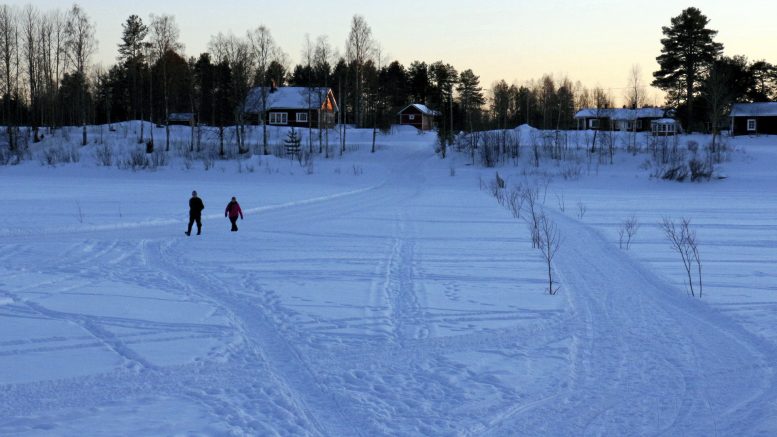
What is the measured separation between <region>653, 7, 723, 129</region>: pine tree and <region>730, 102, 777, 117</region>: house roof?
4.75 metres

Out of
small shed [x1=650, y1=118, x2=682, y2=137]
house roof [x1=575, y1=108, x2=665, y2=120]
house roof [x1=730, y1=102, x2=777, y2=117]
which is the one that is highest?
house roof [x1=575, y1=108, x2=665, y2=120]

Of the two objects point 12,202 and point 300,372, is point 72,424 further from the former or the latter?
point 12,202

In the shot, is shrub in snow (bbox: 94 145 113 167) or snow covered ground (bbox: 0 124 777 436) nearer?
snow covered ground (bbox: 0 124 777 436)

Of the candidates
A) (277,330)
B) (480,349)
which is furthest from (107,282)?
(480,349)

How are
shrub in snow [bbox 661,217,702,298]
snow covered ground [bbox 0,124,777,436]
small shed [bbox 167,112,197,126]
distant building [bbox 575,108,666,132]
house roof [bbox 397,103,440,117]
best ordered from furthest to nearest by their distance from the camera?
house roof [bbox 397,103,440,117]
small shed [bbox 167,112,197,126]
distant building [bbox 575,108,666,132]
shrub in snow [bbox 661,217,702,298]
snow covered ground [bbox 0,124,777,436]

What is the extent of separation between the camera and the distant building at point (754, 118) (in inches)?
2424

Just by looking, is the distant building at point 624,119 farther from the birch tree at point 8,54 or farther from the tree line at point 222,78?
the birch tree at point 8,54

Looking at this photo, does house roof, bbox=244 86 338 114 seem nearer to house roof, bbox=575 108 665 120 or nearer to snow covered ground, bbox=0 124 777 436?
house roof, bbox=575 108 665 120

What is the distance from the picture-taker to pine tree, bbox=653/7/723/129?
195 ft

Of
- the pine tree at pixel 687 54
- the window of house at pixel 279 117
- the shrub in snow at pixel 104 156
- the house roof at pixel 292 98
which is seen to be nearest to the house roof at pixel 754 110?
the pine tree at pixel 687 54

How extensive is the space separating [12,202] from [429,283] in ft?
71.1

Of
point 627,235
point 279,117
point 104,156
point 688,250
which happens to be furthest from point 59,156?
point 688,250

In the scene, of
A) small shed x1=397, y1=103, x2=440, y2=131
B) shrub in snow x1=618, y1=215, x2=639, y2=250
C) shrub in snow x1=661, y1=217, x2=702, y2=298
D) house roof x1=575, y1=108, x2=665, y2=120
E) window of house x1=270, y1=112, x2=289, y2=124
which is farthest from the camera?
small shed x1=397, y1=103, x2=440, y2=131

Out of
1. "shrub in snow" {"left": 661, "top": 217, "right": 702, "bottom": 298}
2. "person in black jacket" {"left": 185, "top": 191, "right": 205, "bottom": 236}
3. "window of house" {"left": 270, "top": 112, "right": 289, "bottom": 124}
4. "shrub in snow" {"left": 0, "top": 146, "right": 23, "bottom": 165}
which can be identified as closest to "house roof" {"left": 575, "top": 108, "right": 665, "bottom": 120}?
"window of house" {"left": 270, "top": 112, "right": 289, "bottom": 124}
